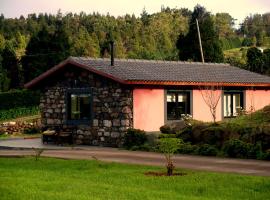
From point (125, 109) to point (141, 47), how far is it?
172ft

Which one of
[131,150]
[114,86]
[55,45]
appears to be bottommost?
[131,150]

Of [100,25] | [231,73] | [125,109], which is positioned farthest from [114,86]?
[100,25]

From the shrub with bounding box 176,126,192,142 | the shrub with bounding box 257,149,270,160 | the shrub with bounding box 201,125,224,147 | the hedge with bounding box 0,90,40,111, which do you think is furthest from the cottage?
the hedge with bounding box 0,90,40,111

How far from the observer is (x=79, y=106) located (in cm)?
2952

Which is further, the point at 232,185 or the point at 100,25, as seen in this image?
the point at 100,25

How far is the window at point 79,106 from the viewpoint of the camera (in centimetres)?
2897

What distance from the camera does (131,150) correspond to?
25.2 metres

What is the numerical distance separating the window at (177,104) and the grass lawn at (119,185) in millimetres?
11864

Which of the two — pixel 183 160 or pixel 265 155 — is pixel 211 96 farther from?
pixel 183 160

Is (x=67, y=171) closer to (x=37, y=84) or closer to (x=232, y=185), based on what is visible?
(x=232, y=185)

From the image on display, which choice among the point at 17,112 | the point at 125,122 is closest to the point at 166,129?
the point at 125,122

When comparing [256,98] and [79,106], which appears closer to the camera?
[79,106]

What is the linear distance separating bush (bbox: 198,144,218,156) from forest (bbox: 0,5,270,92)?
30129 mm

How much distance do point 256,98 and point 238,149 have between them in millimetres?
12297
